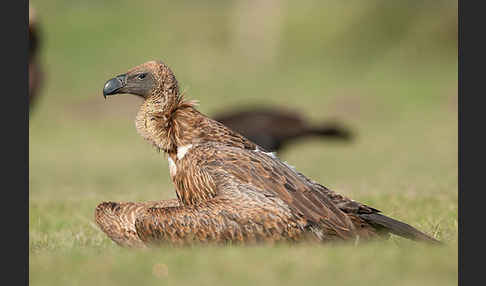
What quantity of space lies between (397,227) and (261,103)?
59.7ft

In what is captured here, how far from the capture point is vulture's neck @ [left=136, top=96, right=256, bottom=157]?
5.95m

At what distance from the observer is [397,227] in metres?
5.63

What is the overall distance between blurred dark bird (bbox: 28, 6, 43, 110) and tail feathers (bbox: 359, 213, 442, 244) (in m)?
7.78

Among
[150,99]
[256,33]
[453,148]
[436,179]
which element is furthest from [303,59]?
[150,99]

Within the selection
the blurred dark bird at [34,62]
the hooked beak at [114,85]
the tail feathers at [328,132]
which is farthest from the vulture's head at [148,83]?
the tail feathers at [328,132]

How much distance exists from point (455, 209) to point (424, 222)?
0.76 m

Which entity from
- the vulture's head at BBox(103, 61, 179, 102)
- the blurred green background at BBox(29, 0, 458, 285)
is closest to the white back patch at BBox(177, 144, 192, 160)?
the vulture's head at BBox(103, 61, 179, 102)

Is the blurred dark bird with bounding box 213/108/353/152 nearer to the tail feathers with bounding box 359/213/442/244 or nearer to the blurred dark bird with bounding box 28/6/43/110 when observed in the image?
the blurred dark bird with bounding box 28/6/43/110

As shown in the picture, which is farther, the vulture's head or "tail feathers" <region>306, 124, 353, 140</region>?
"tail feathers" <region>306, 124, 353, 140</region>

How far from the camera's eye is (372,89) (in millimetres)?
25141

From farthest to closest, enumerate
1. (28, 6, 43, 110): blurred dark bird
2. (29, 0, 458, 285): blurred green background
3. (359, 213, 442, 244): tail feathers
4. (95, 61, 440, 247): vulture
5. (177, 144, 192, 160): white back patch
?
(28, 6, 43, 110): blurred dark bird → (177, 144, 192, 160): white back patch → (359, 213, 442, 244): tail feathers → (95, 61, 440, 247): vulture → (29, 0, 458, 285): blurred green background

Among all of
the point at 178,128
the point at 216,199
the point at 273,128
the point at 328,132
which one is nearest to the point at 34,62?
the point at 273,128

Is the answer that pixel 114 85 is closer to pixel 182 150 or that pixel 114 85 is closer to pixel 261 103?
pixel 182 150

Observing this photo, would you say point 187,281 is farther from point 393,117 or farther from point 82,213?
point 393,117
